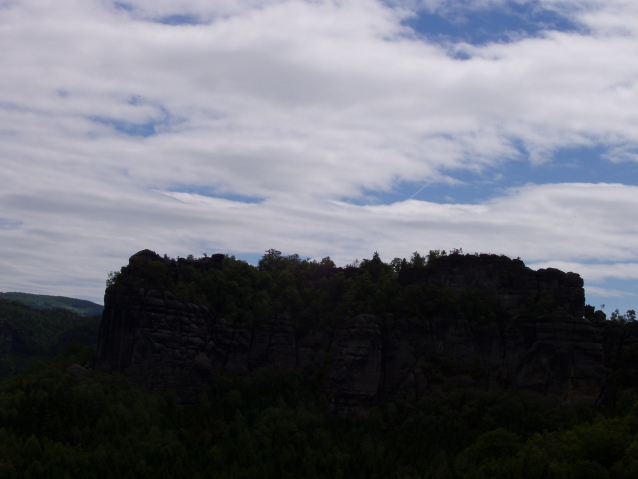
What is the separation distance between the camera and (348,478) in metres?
65.4

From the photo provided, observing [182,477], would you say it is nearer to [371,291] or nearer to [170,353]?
[170,353]

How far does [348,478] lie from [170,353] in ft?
107

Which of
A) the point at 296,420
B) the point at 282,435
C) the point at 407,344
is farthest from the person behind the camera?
the point at 407,344

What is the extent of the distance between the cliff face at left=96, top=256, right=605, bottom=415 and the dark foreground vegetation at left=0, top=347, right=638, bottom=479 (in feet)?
10.5

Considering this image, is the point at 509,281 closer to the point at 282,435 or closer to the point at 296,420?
the point at 296,420

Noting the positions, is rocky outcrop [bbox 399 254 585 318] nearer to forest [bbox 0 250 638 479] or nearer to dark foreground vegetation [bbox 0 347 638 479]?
forest [bbox 0 250 638 479]

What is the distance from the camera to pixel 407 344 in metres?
86.9

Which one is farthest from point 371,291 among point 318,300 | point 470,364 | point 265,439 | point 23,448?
point 23,448

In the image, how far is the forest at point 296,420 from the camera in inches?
2416

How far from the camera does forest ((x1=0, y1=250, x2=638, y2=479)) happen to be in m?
61.4

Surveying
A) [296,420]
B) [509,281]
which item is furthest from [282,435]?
[509,281]

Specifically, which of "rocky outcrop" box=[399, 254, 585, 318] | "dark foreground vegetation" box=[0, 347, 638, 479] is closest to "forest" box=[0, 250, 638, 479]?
"dark foreground vegetation" box=[0, 347, 638, 479]

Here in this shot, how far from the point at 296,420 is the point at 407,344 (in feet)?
63.6

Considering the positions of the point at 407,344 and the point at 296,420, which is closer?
the point at 296,420
